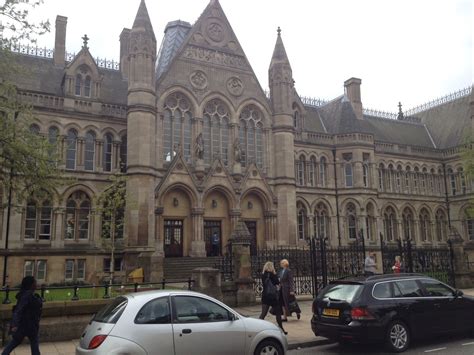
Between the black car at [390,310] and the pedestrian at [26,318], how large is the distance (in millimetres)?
6216

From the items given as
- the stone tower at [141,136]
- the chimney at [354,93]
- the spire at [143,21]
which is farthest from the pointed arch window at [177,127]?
the chimney at [354,93]

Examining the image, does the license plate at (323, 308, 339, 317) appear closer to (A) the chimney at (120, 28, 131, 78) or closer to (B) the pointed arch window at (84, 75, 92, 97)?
(B) the pointed arch window at (84, 75, 92, 97)

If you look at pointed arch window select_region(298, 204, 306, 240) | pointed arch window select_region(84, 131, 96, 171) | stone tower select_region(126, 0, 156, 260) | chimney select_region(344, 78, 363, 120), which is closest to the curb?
stone tower select_region(126, 0, 156, 260)

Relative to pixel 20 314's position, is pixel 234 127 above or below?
above

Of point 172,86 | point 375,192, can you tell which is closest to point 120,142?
point 172,86

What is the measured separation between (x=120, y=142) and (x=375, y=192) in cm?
2150

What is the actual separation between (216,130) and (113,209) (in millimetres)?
13484

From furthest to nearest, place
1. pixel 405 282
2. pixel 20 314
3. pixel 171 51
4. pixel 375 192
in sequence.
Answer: pixel 375 192 < pixel 171 51 < pixel 405 282 < pixel 20 314

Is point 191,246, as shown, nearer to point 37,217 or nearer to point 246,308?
point 37,217

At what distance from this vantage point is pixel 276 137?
3425cm

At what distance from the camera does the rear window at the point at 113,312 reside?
747 centimetres

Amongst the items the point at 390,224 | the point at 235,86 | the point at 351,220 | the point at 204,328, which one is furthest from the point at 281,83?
the point at 204,328

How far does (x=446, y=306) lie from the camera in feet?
36.3

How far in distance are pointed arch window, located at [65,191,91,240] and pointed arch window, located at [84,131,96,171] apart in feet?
6.28
